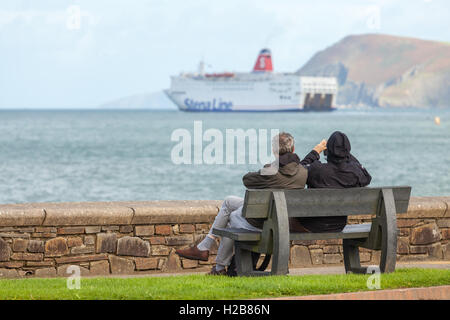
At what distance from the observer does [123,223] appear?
6.67m

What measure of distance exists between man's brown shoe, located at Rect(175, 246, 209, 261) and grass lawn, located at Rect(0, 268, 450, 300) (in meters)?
0.32

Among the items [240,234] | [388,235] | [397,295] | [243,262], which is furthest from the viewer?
[243,262]

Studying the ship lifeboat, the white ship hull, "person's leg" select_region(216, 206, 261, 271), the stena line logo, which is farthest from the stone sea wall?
the ship lifeboat

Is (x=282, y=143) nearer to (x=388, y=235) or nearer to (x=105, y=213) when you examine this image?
(x=388, y=235)

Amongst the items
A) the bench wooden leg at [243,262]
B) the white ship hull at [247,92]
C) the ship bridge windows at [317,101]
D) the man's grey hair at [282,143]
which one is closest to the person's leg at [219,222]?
the bench wooden leg at [243,262]

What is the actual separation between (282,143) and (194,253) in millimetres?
1075

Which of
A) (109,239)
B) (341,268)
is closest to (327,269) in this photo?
(341,268)

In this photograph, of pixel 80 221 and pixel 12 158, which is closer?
pixel 80 221

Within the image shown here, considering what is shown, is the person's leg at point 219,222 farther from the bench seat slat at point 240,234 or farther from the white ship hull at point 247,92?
the white ship hull at point 247,92

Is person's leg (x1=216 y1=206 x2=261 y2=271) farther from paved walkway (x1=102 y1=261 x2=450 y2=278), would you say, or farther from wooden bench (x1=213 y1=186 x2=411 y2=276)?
paved walkway (x1=102 y1=261 x2=450 y2=278)

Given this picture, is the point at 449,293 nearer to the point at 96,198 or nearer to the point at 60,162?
the point at 96,198

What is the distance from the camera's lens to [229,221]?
5.98m
